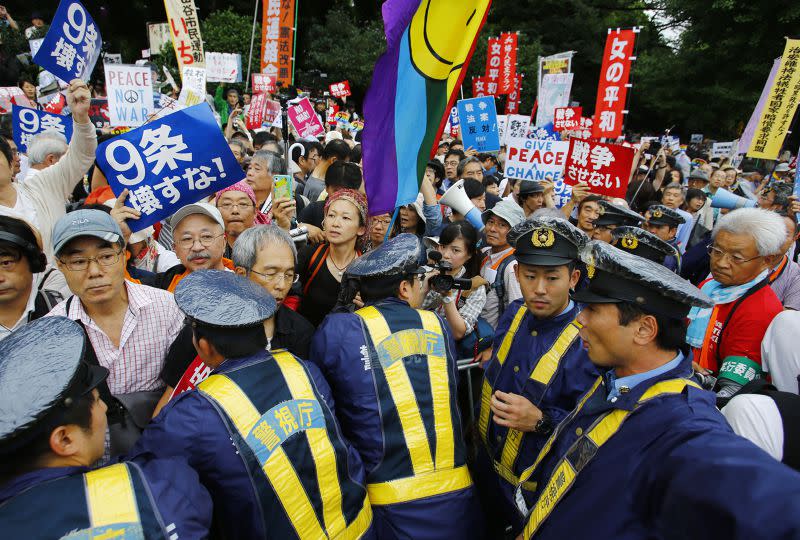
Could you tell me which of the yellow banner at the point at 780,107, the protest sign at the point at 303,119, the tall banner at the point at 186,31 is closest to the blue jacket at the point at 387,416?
the protest sign at the point at 303,119

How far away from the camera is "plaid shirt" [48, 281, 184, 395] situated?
253 centimetres

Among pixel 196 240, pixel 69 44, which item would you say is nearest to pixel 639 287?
pixel 196 240

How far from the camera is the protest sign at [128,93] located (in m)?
6.74

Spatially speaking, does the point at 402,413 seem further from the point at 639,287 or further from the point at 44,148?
the point at 44,148

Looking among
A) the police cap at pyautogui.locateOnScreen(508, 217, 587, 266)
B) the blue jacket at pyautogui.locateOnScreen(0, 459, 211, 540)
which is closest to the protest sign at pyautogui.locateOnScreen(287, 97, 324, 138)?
the police cap at pyautogui.locateOnScreen(508, 217, 587, 266)

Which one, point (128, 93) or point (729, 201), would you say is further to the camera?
point (729, 201)

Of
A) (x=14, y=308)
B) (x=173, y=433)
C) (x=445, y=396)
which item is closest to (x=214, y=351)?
(x=173, y=433)

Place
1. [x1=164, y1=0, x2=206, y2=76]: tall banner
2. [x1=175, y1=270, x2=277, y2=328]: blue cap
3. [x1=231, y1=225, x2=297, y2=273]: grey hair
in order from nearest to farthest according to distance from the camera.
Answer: [x1=175, y1=270, x2=277, y2=328]: blue cap, [x1=231, y1=225, x2=297, y2=273]: grey hair, [x1=164, y1=0, x2=206, y2=76]: tall banner

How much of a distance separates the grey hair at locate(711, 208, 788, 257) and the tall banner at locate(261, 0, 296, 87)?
12.1 metres

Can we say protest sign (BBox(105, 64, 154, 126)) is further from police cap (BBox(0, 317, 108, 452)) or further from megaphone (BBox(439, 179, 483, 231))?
police cap (BBox(0, 317, 108, 452))

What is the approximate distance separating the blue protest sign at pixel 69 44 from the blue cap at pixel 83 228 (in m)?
2.30

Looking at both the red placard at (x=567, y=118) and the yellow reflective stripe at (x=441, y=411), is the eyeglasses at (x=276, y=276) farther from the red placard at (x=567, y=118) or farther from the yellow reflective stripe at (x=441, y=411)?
the red placard at (x=567, y=118)

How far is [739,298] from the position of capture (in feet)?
10.5

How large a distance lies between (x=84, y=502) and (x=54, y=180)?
3.07m
